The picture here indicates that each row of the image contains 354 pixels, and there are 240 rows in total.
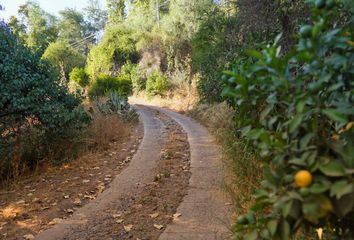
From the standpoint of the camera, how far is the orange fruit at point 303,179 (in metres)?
1.25

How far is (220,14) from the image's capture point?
1218cm

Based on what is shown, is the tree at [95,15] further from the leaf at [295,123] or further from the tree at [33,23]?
the leaf at [295,123]

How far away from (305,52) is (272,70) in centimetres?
14

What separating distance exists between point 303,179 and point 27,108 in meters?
6.35

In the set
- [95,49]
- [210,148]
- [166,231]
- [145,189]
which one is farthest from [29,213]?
[95,49]

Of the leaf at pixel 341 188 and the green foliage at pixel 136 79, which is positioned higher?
the green foliage at pixel 136 79

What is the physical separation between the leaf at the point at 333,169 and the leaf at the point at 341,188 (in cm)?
3

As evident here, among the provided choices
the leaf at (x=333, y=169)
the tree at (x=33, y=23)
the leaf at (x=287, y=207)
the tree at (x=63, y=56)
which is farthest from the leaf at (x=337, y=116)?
the tree at (x=33, y=23)

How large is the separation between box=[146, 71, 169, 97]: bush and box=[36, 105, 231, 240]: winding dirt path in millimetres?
15087

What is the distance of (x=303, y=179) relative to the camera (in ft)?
4.11

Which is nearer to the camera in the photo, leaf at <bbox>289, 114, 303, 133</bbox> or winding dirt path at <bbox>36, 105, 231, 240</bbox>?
leaf at <bbox>289, 114, 303, 133</bbox>

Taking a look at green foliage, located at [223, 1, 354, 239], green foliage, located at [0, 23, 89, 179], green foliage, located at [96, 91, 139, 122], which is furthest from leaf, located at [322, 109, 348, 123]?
green foliage, located at [96, 91, 139, 122]

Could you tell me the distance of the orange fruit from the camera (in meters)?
1.25

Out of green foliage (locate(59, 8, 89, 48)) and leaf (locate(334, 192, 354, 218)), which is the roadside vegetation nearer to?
leaf (locate(334, 192, 354, 218))
